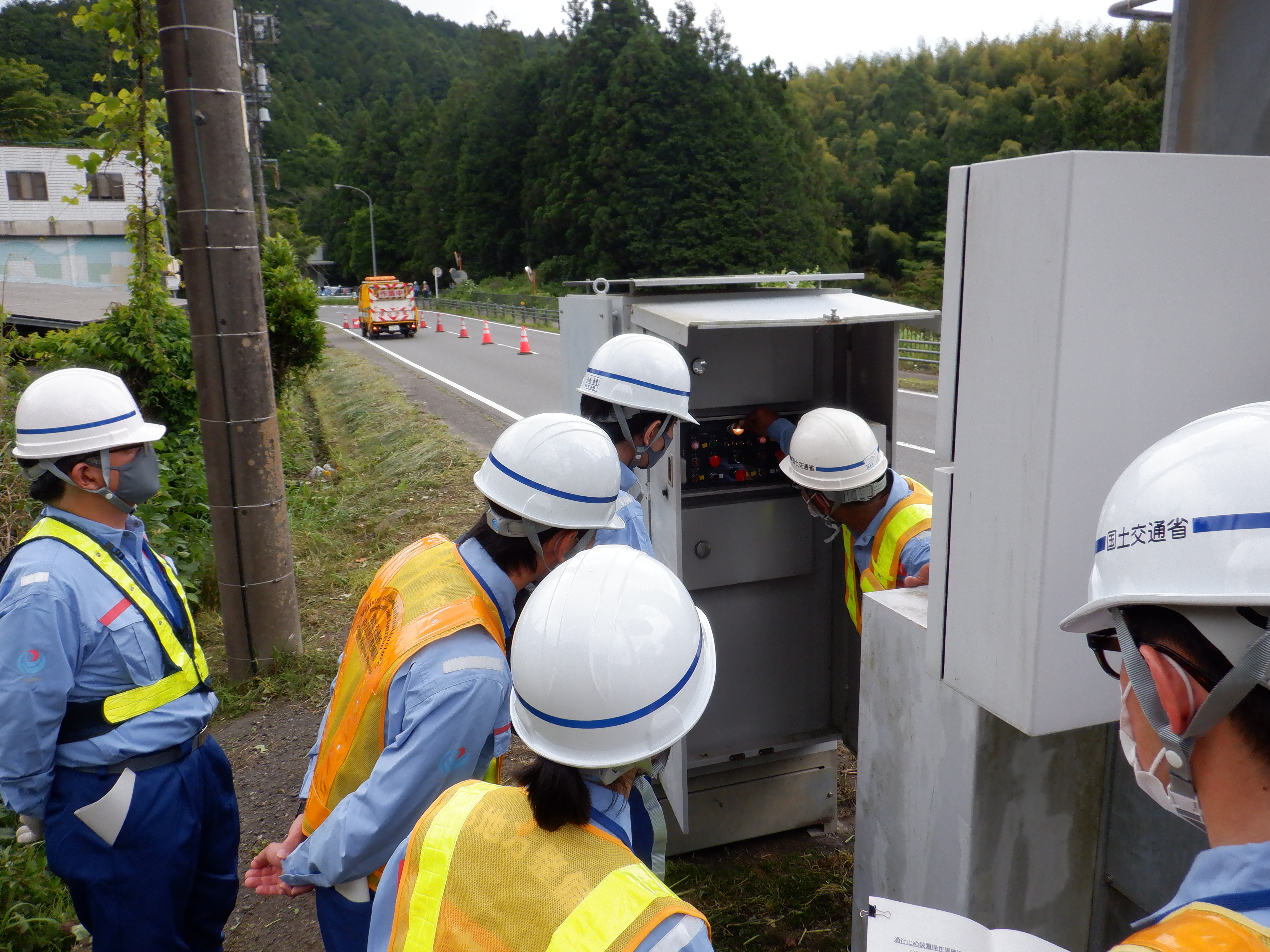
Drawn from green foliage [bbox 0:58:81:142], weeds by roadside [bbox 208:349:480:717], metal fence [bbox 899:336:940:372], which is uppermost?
green foliage [bbox 0:58:81:142]

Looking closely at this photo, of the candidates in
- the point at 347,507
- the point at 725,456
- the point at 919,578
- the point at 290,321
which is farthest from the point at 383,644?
the point at 290,321

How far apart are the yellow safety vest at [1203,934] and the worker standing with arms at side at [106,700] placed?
2.56 m

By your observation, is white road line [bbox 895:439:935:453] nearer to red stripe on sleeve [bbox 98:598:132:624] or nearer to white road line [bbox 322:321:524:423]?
white road line [bbox 322:321:524:423]

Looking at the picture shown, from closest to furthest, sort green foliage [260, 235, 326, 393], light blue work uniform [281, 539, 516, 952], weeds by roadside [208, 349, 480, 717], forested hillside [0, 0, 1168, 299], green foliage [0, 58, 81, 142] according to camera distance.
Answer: light blue work uniform [281, 539, 516, 952] < weeds by roadside [208, 349, 480, 717] < green foliage [260, 235, 326, 393] < green foliage [0, 58, 81, 142] < forested hillside [0, 0, 1168, 299]

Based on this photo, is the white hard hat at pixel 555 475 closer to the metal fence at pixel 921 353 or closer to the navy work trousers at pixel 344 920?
the navy work trousers at pixel 344 920

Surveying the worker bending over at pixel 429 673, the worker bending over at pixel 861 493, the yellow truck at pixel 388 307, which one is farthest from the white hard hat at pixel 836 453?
the yellow truck at pixel 388 307

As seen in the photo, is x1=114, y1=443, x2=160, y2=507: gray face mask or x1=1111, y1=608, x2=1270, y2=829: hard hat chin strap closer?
x1=1111, y1=608, x2=1270, y2=829: hard hat chin strap

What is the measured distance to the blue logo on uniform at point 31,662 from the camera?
238 cm

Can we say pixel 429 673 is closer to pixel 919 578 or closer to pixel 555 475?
pixel 555 475

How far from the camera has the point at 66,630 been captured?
2467 millimetres

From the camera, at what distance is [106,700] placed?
255cm

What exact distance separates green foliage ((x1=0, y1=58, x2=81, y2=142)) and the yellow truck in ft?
69.3

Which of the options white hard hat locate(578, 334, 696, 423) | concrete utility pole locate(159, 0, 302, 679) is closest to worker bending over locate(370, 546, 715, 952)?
white hard hat locate(578, 334, 696, 423)

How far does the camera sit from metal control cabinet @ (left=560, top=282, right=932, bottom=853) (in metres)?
3.70
